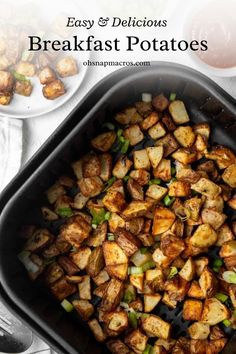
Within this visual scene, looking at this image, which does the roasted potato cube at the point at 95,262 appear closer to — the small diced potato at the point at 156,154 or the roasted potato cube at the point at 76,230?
the roasted potato cube at the point at 76,230

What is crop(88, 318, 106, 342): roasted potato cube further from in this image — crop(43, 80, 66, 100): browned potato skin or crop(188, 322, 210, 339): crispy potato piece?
crop(43, 80, 66, 100): browned potato skin

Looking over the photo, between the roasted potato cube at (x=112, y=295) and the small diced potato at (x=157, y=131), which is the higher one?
the small diced potato at (x=157, y=131)

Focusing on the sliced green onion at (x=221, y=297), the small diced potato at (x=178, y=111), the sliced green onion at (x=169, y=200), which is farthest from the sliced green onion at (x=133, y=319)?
the small diced potato at (x=178, y=111)

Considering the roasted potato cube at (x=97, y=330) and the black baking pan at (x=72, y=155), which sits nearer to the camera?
the black baking pan at (x=72, y=155)

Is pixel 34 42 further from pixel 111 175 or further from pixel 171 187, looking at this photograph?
pixel 171 187

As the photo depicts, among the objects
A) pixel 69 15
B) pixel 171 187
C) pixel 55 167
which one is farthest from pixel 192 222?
pixel 69 15

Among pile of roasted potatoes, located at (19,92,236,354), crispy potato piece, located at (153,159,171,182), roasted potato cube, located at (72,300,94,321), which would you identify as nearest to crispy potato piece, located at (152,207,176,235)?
pile of roasted potatoes, located at (19,92,236,354)

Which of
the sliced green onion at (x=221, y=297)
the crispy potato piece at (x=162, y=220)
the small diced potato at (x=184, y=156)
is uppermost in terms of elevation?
the small diced potato at (x=184, y=156)
